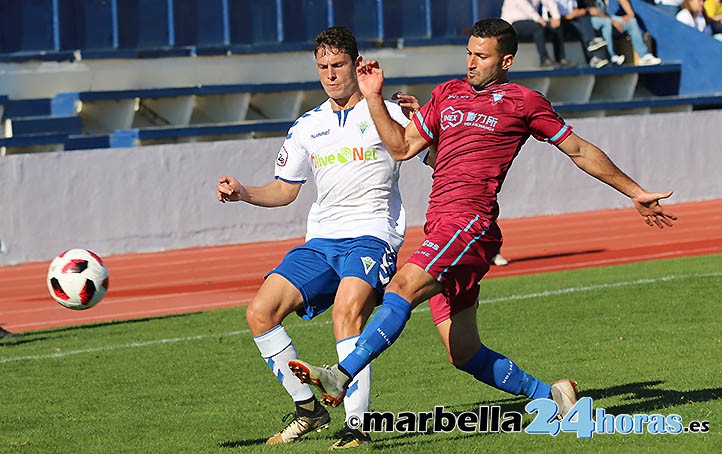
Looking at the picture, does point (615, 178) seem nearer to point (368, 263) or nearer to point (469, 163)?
point (469, 163)

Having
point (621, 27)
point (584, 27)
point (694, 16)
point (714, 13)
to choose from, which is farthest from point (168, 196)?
point (714, 13)

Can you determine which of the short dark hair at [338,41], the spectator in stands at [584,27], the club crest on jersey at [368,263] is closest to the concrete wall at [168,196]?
the spectator in stands at [584,27]

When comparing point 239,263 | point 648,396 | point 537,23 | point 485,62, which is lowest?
point 239,263

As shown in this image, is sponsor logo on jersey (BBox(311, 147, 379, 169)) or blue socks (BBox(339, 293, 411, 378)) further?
sponsor logo on jersey (BBox(311, 147, 379, 169))

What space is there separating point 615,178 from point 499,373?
46.7 inches

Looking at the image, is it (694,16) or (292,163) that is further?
(694,16)

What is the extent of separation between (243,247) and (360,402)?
12.9m

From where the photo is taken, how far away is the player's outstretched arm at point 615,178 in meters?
6.20

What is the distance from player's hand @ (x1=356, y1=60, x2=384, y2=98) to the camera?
6.30 m

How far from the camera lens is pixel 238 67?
23.7 metres

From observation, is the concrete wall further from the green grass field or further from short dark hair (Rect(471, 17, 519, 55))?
short dark hair (Rect(471, 17, 519, 55))

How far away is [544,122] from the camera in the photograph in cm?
635

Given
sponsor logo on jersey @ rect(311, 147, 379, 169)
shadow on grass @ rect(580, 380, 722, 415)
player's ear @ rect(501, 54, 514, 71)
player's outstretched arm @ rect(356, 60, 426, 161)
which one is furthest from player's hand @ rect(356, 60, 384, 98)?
shadow on grass @ rect(580, 380, 722, 415)

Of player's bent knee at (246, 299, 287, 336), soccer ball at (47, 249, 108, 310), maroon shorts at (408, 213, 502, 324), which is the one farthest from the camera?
soccer ball at (47, 249, 108, 310)
